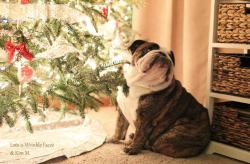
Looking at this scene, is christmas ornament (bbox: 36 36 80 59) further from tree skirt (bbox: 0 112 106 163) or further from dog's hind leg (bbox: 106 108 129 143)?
dog's hind leg (bbox: 106 108 129 143)

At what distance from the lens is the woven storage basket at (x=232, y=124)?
6.56 feet

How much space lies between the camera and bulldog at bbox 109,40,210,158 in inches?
78.5

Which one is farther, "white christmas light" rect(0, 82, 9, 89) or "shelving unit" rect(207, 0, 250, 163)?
"shelving unit" rect(207, 0, 250, 163)

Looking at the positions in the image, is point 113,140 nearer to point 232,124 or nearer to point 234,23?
point 232,124

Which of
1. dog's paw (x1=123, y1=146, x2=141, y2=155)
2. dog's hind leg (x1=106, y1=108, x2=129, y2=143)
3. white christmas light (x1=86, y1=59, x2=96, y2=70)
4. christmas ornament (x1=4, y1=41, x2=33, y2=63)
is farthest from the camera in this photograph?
dog's hind leg (x1=106, y1=108, x2=129, y2=143)

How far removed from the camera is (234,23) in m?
1.98

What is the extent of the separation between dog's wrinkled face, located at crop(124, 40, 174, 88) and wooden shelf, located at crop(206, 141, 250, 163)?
0.49 m

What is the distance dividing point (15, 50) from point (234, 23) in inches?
44.8

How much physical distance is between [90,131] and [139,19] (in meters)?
1.03

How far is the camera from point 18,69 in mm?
1636

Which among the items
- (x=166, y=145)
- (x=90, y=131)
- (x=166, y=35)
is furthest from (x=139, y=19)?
(x=166, y=145)

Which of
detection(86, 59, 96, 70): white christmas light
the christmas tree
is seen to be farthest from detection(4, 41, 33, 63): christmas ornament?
detection(86, 59, 96, 70): white christmas light

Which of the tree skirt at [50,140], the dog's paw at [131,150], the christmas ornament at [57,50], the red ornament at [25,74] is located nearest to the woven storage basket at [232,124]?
the dog's paw at [131,150]

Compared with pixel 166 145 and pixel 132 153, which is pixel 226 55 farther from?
pixel 132 153
